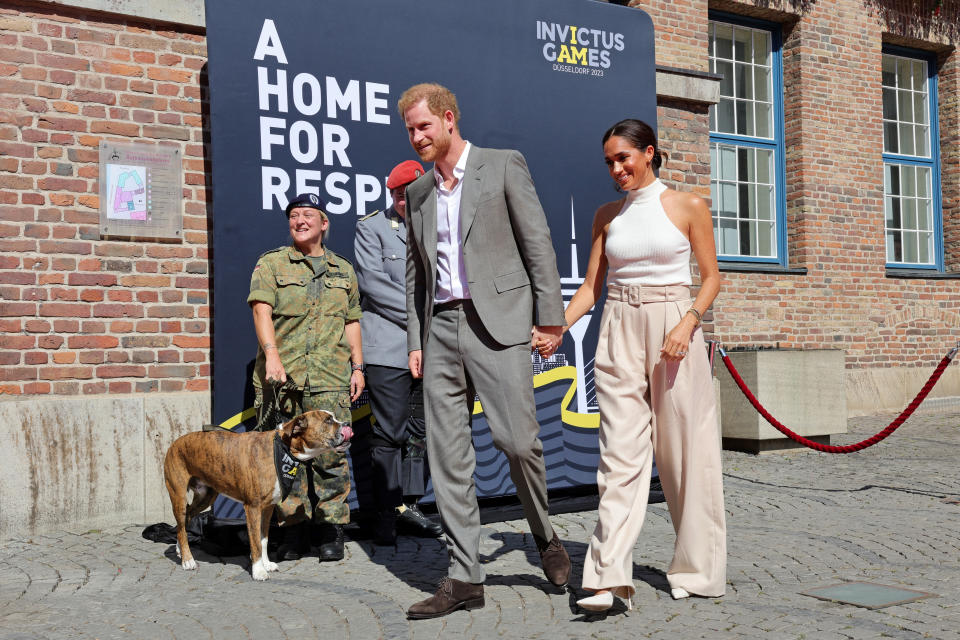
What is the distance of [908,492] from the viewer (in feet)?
21.4

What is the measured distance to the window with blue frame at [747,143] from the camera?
1192 cm

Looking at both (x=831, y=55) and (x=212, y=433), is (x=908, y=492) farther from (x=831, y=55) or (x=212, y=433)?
(x=831, y=55)

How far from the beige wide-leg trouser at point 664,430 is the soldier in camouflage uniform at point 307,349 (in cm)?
168

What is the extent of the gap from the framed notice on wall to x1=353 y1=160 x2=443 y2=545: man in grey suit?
130 cm

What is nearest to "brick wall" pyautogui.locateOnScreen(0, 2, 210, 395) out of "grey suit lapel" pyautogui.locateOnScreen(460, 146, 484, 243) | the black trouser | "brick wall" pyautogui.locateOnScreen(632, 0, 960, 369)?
the black trouser

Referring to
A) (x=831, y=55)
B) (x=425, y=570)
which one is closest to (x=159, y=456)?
(x=425, y=570)

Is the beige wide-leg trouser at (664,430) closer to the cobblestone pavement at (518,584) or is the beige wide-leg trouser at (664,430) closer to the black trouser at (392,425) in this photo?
the cobblestone pavement at (518,584)

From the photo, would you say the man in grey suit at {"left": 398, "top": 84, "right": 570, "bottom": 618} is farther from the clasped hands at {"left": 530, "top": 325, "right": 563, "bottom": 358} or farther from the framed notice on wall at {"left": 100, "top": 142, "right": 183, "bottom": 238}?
the framed notice on wall at {"left": 100, "top": 142, "right": 183, "bottom": 238}

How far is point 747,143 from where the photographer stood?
39.9 feet

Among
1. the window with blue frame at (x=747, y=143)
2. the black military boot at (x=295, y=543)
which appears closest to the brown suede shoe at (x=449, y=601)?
the black military boot at (x=295, y=543)

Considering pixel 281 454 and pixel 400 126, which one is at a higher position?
pixel 400 126

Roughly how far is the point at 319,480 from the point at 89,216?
2.24 meters

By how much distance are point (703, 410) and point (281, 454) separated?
203 cm

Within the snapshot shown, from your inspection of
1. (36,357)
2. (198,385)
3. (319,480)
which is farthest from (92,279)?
(319,480)
